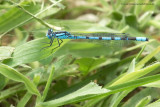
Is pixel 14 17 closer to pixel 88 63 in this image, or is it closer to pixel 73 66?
pixel 73 66

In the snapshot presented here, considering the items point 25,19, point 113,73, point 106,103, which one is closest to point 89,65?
point 113,73

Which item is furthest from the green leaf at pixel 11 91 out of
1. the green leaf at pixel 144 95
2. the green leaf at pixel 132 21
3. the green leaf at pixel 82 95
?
the green leaf at pixel 132 21

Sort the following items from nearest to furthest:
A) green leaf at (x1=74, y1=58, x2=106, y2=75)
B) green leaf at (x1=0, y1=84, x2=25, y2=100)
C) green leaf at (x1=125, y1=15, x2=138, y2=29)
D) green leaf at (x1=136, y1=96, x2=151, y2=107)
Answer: green leaf at (x1=136, y1=96, x2=151, y2=107), green leaf at (x1=0, y1=84, x2=25, y2=100), green leaf at (x1=74, y1=58, x2=106, y2=75), green leaf at (x1=125, y1=15, x2=138, y2=29)

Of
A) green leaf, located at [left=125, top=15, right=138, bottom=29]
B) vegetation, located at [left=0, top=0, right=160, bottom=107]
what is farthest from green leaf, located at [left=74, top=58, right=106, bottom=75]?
green leaf, located at [left=125, top=15, right=138, bottom=29]

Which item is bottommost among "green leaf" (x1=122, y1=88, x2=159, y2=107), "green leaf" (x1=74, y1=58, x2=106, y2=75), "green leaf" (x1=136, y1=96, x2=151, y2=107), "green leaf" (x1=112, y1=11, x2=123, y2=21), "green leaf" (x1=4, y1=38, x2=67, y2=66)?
"green leaf" (x1=122, y1=88, x2=159, y2=107)

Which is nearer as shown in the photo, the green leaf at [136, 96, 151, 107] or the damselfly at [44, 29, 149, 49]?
the green leaf at [136, 96, 151, 107]

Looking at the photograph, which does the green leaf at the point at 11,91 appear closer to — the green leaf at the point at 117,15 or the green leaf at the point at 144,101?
the green leaf at the point at 144,101

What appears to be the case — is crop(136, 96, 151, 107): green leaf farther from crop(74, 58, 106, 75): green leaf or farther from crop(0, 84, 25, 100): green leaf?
crop(0, 84, 25, 100): green leaf

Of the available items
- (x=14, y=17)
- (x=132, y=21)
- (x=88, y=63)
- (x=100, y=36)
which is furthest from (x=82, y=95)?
(x=132, y=21)
